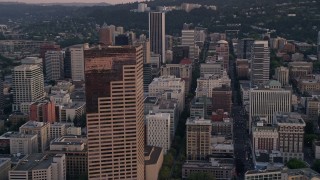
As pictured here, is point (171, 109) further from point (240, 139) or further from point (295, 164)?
point (295, 164)

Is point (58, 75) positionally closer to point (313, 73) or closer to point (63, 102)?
point (63, 102)

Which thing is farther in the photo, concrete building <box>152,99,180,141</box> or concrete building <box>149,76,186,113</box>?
concrete building <box>149,76,186,113</box>

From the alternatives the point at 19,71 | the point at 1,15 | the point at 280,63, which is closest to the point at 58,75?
the point at 19,71

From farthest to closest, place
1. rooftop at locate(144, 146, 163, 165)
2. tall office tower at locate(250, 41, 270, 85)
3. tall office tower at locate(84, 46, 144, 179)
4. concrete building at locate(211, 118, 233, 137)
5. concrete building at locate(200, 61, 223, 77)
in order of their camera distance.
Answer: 1. concrete building at locate(200, 61, 223, 77)
2. tall office tower at locate(250, 41, 270, 85)
3. concrete building at locate(211, 118, 233, 137)
4. rooftop at locate(144, 146, 163, 165)
5. tall office tower at locate(84, 46, 144, 179)

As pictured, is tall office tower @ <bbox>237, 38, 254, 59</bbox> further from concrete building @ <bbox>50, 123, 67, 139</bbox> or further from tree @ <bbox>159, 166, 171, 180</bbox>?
tree @ <bbox>159, 166, 171, 180</bbox>

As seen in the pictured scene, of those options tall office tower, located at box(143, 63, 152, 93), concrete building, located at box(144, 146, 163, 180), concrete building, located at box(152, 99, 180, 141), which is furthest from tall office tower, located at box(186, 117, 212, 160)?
tall office tower, located at box(143, 63, 152, 93)
